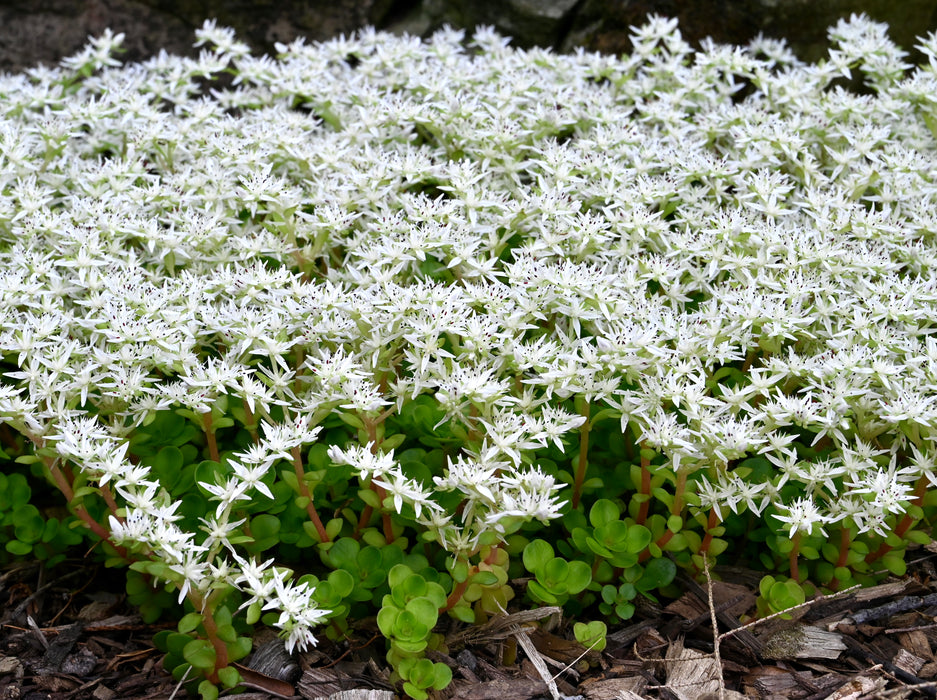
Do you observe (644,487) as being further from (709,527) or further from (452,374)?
(452,374)

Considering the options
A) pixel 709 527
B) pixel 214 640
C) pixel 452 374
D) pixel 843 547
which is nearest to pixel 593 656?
pixel 709 527

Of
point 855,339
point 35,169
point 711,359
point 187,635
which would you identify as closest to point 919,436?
point 855,339

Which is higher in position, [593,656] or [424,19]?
[424,19]

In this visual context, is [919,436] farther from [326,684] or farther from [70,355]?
[70,355]

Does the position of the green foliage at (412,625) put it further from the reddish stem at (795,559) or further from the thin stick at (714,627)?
the reddish stem at (795,559)

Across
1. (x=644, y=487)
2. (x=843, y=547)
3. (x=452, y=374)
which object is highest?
(x=452, y=374)

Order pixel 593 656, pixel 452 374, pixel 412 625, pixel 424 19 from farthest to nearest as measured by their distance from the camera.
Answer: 1. pixel 424 19
2. pixel 593 656
3. pixel 452 374
4. pixel 412 625
